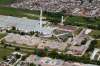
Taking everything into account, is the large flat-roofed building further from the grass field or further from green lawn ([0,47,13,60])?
green lawn ([0,47,13,60])

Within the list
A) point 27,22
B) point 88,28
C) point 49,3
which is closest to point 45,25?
point 27,22

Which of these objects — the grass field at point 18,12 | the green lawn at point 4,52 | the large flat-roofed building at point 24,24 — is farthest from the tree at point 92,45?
the grass field at point 18,12

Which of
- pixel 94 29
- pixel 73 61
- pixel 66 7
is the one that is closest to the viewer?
pixel 73 61

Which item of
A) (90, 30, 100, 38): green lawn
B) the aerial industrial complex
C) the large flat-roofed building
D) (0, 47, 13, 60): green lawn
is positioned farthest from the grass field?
(0, 47, 13, 60): green lawn

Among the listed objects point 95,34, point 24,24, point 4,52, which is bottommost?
point 4,52

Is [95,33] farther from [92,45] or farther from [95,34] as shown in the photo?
[92,45]

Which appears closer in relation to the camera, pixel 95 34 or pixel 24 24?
pixel 95 34

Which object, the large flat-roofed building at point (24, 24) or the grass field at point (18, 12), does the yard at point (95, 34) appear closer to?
the large flat-roofed building at point (24, 24)

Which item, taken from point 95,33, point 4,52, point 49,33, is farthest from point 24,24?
point 95,33

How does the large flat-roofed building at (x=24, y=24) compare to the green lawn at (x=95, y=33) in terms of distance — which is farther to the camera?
the large flat-roofed building at (x=24, y=24)

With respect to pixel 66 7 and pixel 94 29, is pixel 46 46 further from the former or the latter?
pixel 66 7

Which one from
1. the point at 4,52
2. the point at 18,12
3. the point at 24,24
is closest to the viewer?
the point at 4,52
